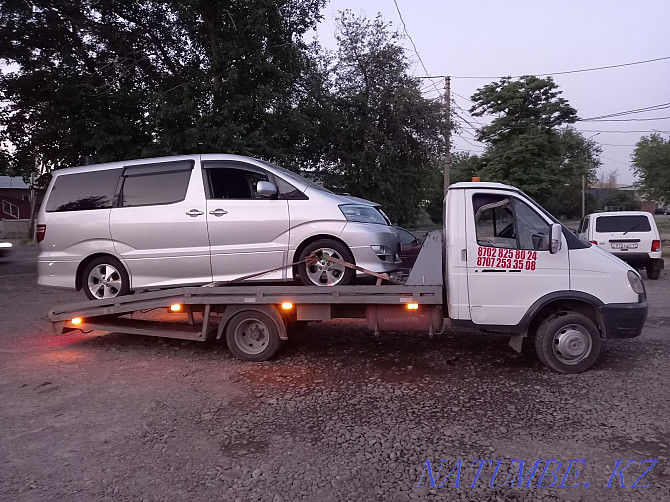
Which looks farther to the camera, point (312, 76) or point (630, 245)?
point (312, 76)

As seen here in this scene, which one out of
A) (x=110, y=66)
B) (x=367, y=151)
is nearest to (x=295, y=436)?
(x=110, y=66)

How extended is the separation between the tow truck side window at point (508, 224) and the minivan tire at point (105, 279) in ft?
14.6

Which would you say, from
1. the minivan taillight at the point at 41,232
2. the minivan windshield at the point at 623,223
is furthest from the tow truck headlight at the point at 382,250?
the minivan windshield at the point at 623,223

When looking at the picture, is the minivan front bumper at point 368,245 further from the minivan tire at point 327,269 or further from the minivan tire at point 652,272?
the minivan tire at point 652,272

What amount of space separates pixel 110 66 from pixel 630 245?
48.7 ft

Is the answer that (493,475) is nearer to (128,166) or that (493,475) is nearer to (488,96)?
(128,166)

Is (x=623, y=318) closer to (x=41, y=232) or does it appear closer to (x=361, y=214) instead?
(x=361, y=214)

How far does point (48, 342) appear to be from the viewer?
7.68m

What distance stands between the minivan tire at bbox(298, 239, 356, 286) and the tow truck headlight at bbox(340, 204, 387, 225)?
0.36 metres

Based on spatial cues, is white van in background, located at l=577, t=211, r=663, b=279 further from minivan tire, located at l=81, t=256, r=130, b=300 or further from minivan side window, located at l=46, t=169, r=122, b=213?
minivan side window, located at l=46, t=169, r=122, b=213

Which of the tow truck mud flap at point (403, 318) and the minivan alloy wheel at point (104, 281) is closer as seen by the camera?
the tow truck mud flap at point (403, 318)

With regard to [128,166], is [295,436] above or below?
below

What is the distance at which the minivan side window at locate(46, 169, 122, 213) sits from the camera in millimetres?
6695

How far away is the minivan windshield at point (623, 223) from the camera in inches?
511
